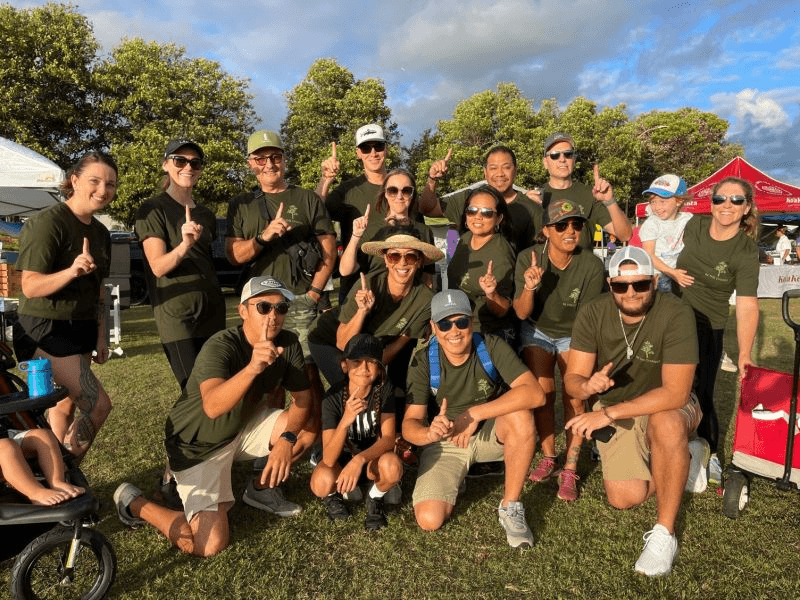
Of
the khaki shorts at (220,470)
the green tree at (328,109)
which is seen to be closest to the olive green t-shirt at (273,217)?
the khaki shorts at (220,470)

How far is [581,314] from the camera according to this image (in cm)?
378

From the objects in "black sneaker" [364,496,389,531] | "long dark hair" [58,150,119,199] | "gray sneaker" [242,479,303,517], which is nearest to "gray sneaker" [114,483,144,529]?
"gray sneaker" [242,479,303,517]

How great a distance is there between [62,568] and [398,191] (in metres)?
3.23

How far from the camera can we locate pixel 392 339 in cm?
423

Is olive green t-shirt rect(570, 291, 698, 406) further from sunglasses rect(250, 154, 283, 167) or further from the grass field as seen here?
sunglasses rect(250, 154, 283, 167)

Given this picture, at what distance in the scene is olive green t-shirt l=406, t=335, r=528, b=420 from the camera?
3791mm

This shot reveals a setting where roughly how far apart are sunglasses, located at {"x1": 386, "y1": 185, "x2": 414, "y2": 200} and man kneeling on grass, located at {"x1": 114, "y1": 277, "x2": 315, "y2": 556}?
145 cm

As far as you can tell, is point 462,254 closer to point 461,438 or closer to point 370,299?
point 370,299

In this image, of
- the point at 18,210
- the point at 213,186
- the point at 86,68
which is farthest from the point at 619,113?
the point at 18,210

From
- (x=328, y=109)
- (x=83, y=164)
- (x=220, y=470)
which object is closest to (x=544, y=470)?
(x=220, y=470)

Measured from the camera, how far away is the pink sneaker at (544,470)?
14.1 ft

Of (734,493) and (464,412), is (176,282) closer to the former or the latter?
(464,412)

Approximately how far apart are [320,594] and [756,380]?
3.26m

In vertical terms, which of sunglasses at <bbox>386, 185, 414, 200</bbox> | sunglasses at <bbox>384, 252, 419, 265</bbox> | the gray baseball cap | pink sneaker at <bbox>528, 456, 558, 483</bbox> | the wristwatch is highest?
sunglasses at <bbox>386, 185, 414, 200</bbox>
